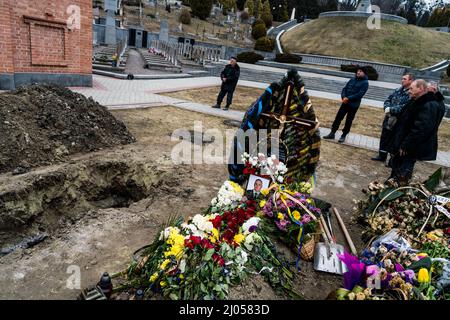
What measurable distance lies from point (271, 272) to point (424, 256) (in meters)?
1.41

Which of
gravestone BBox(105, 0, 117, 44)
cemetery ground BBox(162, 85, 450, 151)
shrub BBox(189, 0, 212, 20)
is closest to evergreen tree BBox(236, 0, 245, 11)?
shrub BBox(189, 0, 212, 20)

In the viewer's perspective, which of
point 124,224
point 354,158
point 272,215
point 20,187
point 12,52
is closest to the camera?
point 272,215

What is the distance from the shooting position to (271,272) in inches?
107

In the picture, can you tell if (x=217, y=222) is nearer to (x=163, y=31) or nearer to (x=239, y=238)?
(x=239, y=238)

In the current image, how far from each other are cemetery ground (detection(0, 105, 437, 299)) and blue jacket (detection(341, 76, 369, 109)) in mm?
1347

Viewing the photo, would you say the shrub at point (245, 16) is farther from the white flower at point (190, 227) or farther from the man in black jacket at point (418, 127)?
the white flower at point (190, 227)

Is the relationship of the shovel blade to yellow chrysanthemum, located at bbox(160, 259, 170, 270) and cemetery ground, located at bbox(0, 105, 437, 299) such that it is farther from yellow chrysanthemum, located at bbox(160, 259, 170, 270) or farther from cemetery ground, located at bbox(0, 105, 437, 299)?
yellow chrysanthemum, located at bbox(160, 259, 170, 270)

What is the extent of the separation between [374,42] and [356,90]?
31.3 m

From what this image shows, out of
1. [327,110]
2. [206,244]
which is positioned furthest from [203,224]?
[327,110]

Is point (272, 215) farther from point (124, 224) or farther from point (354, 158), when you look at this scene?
point (354, 158)

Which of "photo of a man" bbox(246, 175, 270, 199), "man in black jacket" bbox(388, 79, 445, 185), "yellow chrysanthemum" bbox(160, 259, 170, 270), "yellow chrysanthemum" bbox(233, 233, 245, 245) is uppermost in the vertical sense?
"man in black jacket" bbox(388, 79, 445, 185)

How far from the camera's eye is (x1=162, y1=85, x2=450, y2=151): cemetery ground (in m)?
10.5

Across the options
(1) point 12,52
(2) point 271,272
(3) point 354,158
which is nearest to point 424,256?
(2) point 271,272
